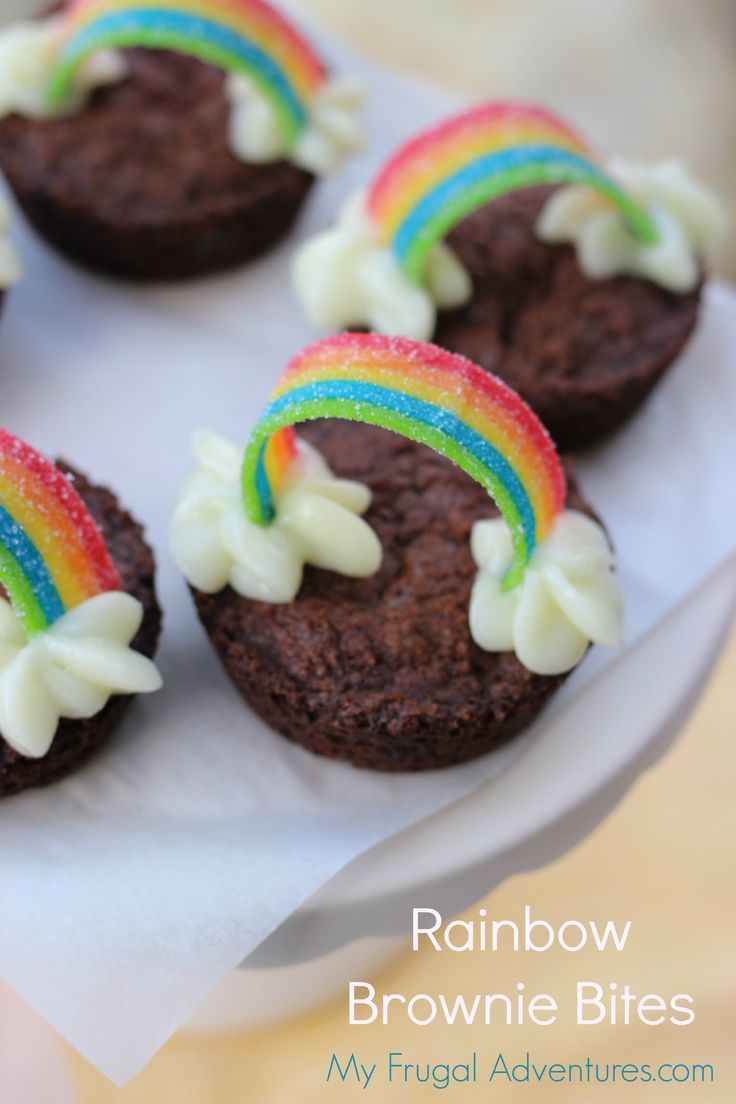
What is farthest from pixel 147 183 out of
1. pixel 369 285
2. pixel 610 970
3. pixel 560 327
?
pixel 610 970

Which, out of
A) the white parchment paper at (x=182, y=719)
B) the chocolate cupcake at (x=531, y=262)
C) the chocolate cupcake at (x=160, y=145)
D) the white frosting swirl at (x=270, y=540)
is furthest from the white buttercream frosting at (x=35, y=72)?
the white frosting swirl at (x=270, y=540)

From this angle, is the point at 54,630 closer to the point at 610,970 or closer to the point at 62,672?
the point at 62,672

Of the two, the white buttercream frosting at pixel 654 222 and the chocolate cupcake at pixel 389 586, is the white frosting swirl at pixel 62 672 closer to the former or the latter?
the chocolate cupcake at pixel 389 586

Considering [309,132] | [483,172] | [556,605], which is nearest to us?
[556,605]

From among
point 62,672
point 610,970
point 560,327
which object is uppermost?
point 560,327

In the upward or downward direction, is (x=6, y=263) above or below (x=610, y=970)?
above

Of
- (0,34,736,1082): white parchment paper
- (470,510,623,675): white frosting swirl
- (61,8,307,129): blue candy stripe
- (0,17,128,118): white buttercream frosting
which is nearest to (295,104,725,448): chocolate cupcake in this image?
(0,34,736,1082): white parchment paper
